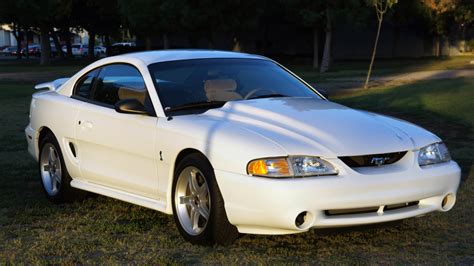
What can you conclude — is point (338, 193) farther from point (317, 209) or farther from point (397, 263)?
point (397, 263)

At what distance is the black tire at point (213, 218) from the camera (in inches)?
194

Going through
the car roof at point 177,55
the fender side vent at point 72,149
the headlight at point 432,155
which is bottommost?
the fender side vent at point 72,149

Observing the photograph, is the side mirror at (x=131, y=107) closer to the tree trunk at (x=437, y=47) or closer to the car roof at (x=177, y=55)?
the car roof at (x=177, y=55)

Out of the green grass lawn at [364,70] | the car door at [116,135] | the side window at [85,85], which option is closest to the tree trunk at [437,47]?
the green grass lawn at [364,70]

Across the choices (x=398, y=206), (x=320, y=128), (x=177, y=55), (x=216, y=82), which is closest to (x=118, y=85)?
(x=177, y=55)

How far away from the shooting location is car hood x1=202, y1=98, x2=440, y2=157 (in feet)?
15.7

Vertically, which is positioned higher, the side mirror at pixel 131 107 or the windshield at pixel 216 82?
the windshield at pixel 216 82

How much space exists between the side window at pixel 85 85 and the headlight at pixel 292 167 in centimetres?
261

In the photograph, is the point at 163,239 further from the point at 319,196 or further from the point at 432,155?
the point at 432,155

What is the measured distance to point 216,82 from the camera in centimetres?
598

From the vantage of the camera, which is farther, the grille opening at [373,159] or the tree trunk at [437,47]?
the tree trunk at [437,47]

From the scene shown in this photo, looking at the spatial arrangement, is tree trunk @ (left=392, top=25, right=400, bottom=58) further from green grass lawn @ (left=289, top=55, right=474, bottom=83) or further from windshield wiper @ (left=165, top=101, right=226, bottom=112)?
windshield wiper @ (left=165, top=101, right=226, bottom=112)

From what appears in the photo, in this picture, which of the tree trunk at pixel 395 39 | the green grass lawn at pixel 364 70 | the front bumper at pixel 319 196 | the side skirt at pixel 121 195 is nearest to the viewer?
the front bumper at pixel 319 196

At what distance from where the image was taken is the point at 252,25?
39.8 metres
